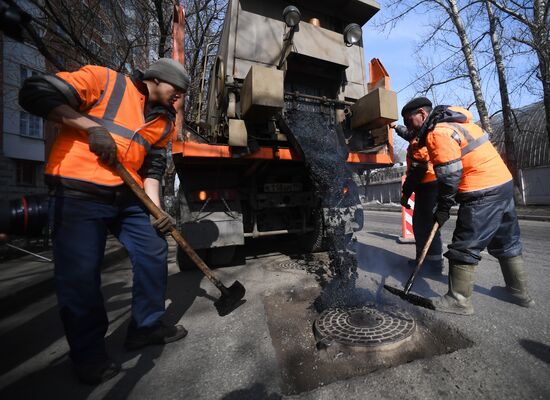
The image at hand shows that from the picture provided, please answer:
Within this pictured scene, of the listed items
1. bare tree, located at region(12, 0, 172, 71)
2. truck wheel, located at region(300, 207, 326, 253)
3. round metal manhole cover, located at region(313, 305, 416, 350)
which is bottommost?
round metal manhole cover, located at region(313, 305, 416, 350)

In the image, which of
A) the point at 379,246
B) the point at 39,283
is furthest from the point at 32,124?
the point at 379,246

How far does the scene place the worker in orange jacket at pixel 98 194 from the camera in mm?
1476

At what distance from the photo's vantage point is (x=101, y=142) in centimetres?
149

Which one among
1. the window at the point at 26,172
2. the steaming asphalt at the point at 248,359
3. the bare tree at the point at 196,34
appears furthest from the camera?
the window at the point at 26,172

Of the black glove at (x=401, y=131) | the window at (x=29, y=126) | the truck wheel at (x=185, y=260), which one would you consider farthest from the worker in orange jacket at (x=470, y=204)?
the window at (x=29, y=126)

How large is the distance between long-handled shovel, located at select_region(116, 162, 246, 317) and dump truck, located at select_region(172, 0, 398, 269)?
36.5 inches

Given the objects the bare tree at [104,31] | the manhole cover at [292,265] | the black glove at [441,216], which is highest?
the bare tree at [104,31]

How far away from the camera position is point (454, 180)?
6.80 feet

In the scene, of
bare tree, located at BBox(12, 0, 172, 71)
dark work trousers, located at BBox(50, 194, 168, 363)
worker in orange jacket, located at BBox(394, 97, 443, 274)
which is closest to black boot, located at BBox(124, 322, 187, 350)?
dark work trousers, located at BBox(50, 194, 168, 363)

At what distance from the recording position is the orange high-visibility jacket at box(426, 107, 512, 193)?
2078 millimetres

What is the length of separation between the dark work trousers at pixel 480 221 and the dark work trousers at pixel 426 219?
88 centimetres

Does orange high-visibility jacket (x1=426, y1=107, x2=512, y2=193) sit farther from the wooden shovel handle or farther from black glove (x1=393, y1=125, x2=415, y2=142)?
black glove (x1=393, y1=125, x2=415, y2=142)

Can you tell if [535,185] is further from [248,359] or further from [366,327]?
[248,359]

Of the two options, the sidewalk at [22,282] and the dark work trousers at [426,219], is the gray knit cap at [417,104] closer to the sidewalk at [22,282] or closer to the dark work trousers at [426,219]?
the dark work trousers at [426,219]
